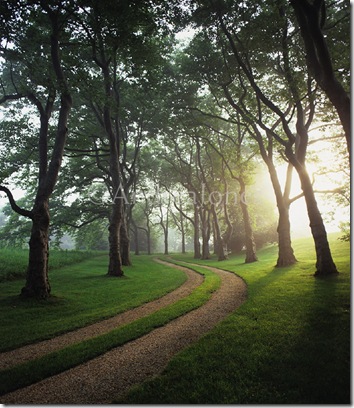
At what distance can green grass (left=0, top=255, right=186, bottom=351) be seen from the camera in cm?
835

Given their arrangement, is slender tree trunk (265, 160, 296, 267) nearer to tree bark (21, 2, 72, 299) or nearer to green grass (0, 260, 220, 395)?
green grass (0, 260, 220, 395)

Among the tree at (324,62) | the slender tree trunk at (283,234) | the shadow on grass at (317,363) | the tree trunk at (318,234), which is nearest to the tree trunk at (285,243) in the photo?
the slender tree trunk at (283,234)

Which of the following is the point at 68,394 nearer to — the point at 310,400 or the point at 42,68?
the point at 310,400

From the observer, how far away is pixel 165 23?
15500 mm

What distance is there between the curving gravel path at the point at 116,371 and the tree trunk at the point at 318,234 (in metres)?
7.66

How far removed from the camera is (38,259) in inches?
491

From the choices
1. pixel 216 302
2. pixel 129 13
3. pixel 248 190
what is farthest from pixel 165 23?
pixel 248 190

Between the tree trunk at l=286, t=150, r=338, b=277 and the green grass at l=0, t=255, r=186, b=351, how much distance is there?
325 inches

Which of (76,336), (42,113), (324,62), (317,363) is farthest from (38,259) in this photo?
(324,62)

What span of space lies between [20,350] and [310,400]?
7.36 metres

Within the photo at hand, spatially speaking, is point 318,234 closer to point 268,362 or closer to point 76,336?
point 268,362

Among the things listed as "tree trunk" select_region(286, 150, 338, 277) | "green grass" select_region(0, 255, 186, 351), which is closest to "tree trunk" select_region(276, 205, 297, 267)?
"tree trunk" select_region(286, 150, 338, 277)

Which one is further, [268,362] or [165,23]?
[165,23]

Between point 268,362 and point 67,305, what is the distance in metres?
9.60
